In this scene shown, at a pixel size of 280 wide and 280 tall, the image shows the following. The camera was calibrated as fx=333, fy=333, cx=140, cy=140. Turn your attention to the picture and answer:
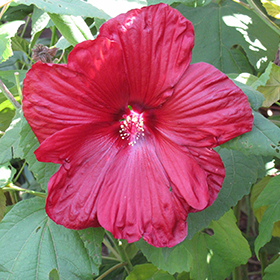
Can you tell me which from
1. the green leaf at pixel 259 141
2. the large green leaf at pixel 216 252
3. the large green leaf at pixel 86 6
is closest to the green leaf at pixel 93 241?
the large green leaf at pixel 216 252

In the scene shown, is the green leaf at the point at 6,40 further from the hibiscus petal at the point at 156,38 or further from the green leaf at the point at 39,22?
the hibiscus petal at the point at 156,38

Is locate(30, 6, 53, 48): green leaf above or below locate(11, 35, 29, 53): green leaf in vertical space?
above

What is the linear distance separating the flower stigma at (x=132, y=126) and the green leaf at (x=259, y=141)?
0.23m

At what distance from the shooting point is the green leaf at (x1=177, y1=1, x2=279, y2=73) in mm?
1076

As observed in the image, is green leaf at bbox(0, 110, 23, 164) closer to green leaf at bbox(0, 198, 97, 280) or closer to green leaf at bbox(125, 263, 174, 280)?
green leaf at bbox(0, 198, 97, 280)

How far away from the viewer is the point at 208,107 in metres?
0.62

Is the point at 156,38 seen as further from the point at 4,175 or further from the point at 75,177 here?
the point at 4,175

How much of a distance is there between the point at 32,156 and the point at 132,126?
9.4 inches

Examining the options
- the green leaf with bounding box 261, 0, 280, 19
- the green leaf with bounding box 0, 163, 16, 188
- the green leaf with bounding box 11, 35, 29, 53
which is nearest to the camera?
the green leaf with bounding box 261, 0, 280, 19

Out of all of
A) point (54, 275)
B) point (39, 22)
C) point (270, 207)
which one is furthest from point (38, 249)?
point (39, 22)

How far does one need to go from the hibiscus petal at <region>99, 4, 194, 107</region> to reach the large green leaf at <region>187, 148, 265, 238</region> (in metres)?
0.34

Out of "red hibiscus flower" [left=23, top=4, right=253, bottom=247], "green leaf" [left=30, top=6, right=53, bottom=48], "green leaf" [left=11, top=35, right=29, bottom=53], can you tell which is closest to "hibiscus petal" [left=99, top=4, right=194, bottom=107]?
"red hibiscus flower" [left=23, top=4, right=253, bottom=247]

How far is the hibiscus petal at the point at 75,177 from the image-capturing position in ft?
2.12

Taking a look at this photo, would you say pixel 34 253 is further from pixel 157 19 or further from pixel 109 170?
pixel 157 19
